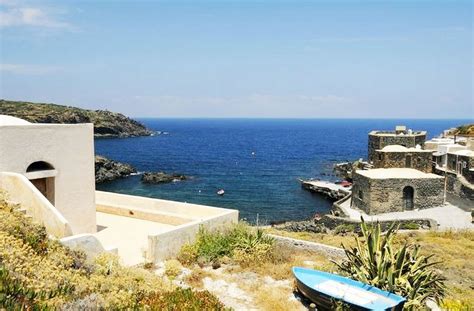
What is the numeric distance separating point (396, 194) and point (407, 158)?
6.11 metres

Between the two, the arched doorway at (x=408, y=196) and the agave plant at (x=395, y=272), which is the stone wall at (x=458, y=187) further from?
the agave plant at (x=395, y=272)

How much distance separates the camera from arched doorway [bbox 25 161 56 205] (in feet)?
44.8

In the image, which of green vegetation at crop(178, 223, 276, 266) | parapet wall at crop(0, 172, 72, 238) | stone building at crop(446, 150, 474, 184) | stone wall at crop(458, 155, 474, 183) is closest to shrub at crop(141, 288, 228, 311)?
green vegetation at crop(178, 223, 276, 266)

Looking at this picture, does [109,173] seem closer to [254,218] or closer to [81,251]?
[254,218]

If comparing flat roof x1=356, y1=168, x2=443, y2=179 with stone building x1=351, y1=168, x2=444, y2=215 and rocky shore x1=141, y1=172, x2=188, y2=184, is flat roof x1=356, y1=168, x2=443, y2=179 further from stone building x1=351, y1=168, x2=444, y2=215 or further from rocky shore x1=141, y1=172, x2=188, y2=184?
rocky shore x1=141, y1=172, x2=188, y2=184

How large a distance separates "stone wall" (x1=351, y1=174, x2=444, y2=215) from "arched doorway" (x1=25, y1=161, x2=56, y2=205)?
26649mm

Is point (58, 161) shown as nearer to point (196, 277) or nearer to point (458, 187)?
point (196, 277)

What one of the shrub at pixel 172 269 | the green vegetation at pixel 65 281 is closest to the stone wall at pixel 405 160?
the shrub at pixel 172 269

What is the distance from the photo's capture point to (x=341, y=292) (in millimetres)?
10555

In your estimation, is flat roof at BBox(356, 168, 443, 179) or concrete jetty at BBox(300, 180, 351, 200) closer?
flat roof at BBox(356, 168, 443, 179)

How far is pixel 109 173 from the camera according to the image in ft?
212

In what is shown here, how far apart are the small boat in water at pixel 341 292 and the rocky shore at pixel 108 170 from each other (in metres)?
54.3

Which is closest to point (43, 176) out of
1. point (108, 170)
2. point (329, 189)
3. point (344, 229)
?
point (344, 229)

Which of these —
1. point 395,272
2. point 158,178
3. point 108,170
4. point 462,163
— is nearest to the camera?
point 395,272
